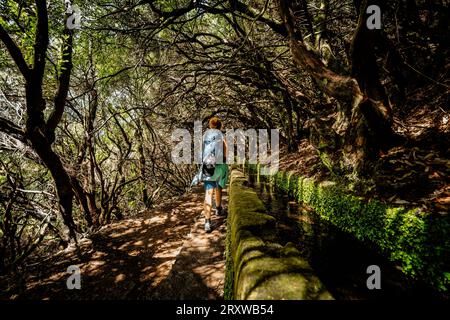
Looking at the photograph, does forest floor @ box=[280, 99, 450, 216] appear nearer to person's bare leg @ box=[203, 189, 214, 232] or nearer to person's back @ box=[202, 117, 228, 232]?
person's back @ box=[202, 117, 228, 232]

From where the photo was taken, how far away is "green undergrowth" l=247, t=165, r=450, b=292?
347 centimetres

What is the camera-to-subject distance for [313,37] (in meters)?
8.59

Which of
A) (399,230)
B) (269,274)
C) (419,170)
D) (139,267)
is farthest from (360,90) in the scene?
(139,267)

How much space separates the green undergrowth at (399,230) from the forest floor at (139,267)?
9.65 ft

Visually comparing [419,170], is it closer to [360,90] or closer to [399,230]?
[399,230]

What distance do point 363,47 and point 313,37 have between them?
→ 4.10 metres

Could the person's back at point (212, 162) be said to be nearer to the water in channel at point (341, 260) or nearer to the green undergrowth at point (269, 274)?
the water in channel at point (341, 260)

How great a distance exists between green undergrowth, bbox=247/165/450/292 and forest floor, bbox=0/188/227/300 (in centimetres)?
294

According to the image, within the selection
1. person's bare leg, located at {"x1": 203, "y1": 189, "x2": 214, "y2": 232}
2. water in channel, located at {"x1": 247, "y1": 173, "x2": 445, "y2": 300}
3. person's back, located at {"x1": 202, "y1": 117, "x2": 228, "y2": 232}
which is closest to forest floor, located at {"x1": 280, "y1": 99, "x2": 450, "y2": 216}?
water in channel, located at {"x1": 247, "y1": 173, "x2": 445, "y2": 300}

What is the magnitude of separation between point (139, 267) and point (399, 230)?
4636 millimetres

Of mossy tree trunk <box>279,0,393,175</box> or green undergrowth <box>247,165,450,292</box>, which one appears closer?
green undergrowth <box>247,165,450,292</box>

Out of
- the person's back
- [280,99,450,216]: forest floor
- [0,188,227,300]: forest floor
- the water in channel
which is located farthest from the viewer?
the person's back

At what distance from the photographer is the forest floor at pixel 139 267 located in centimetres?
347

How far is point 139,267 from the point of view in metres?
4.62
